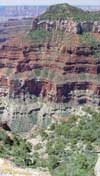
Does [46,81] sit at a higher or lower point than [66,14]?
lower

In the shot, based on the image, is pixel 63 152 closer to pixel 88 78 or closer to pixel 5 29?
pixel 88 78

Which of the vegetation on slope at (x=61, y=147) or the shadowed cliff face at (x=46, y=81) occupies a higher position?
the vegetation on slope at (x=61, y=147)

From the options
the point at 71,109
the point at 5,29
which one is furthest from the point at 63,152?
the point at 5,29

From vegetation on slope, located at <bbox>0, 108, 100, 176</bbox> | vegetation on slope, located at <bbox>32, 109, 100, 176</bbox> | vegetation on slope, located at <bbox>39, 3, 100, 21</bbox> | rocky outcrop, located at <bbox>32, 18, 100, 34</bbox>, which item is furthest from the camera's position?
vegetation on slope, located at <bbox>39, 3, 100, 21</bbox>

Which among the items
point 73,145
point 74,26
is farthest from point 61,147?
Result: point 74,26

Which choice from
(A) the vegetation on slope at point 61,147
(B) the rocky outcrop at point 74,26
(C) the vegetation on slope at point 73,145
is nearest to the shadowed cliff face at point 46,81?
(B) the rocky outcrop at point 74,26

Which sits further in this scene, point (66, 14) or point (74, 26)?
point (66, 14)

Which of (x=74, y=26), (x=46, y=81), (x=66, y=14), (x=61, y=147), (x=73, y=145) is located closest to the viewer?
(x=61, y=147)

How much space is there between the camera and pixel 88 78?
84.6 m

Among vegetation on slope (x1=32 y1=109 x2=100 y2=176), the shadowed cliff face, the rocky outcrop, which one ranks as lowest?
the shadowed cliff face

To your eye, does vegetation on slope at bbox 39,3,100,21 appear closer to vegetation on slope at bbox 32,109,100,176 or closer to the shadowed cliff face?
the shadowed cliff face

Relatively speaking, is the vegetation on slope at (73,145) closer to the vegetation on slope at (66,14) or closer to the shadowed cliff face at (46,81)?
the shadowed cliff face at (46,81)

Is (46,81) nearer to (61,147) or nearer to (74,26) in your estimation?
(74,26)

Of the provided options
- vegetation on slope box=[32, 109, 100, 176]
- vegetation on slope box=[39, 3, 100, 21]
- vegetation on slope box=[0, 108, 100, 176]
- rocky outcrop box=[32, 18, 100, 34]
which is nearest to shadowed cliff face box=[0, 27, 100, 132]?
rocky outcrop box=[32, 18, 100, 34]
